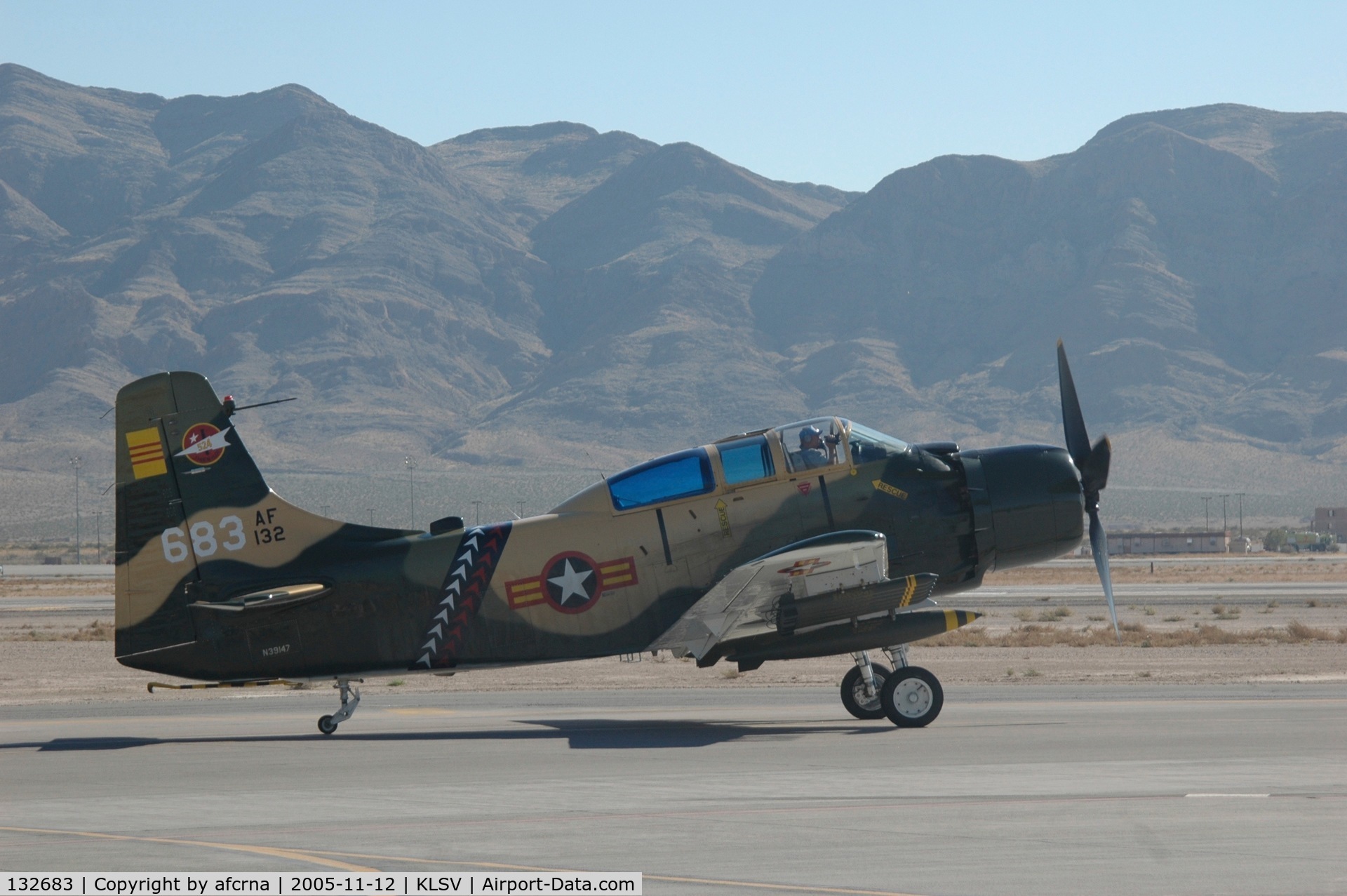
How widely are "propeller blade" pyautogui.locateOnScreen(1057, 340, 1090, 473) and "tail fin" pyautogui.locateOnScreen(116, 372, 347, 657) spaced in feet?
27.6

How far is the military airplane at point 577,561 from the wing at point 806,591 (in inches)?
1.2

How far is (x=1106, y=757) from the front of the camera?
45.9 ft

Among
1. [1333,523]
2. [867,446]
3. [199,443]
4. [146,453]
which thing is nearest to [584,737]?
[867,446]

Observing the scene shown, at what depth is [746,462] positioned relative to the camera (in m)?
16.4

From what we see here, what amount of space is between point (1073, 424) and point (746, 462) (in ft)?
14.2

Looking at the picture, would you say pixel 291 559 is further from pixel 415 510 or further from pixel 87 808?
pixel 415 510

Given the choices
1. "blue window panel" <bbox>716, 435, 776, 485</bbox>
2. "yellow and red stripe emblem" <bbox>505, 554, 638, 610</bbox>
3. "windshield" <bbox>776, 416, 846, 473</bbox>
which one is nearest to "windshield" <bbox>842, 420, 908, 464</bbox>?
"windshield" <bbox>776, 416, 846, 473</bbox>

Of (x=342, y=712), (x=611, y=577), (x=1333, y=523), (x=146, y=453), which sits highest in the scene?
(x=146, y=453)

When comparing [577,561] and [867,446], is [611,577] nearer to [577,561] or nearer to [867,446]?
[577,561]

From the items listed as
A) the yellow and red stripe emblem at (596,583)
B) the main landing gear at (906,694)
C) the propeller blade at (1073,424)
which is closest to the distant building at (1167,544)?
the propeller blade at (1073,424)

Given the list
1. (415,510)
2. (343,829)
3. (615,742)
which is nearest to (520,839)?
(343,829)

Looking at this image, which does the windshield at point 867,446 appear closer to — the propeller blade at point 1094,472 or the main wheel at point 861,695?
the propeller blade at point 1094,472

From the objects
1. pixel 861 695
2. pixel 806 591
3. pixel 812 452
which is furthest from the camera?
pixel 861 695

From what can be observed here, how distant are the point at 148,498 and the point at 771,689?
32.3ft
